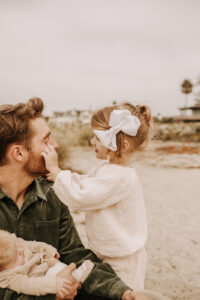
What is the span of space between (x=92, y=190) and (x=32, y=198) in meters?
0.46

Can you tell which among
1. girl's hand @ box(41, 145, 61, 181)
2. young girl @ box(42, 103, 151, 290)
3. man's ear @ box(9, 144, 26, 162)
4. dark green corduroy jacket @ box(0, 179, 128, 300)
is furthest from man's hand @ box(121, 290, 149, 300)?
man's ear @ box(9, 144, 26, 162)

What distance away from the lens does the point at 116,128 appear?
235cm

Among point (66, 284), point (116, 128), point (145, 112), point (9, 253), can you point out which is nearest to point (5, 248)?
point (9, 253)

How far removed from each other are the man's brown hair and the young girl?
226 mm

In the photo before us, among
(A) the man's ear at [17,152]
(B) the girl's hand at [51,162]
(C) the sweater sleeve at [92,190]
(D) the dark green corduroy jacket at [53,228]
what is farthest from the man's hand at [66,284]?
(A) the man's ear at [17,152]

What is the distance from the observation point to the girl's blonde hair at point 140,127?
244cm

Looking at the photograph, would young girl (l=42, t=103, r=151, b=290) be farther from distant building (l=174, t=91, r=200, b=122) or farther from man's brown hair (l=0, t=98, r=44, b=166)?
distant building (l=174, t=91, r=200, b=122)

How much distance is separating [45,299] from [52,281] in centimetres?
11

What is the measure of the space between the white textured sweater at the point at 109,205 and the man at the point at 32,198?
166mm

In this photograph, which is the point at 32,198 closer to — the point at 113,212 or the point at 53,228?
the point at 53,228

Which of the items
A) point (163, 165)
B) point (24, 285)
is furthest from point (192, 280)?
point (163, 165)

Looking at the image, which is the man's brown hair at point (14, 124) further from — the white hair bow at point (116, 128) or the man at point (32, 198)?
the white hair bow at point (116, 128)

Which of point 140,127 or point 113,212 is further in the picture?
point 140,127

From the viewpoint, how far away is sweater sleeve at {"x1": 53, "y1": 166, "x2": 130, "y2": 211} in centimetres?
210
